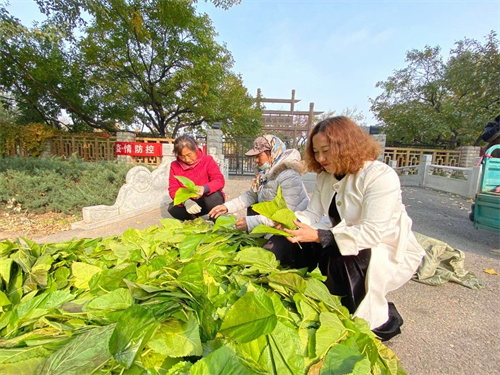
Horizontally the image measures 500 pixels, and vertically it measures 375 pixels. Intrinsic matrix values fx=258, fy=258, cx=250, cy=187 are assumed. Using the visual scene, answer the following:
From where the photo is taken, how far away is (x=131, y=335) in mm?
695

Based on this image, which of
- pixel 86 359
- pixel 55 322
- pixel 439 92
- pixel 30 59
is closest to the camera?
pixel 86 359

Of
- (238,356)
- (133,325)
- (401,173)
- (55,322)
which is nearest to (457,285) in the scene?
(238,356)

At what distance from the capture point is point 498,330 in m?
1.63

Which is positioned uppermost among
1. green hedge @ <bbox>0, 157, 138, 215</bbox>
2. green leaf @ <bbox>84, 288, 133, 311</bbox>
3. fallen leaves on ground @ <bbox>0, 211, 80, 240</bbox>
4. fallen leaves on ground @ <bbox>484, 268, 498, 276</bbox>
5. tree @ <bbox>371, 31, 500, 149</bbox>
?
tree @ <bbox>371, 31, 500, 149</bbox>

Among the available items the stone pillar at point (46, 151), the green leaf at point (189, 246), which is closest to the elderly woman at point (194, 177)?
the green leaf at point (189, 246)

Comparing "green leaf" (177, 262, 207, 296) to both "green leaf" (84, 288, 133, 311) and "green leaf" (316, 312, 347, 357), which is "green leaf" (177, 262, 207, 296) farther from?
"green leaf" (316, 312, 347, 357)

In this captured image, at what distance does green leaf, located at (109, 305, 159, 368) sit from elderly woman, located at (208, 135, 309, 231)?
1.07m

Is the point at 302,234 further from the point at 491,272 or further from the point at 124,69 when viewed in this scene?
the point at 124,69

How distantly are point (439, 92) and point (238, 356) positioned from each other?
1624cm

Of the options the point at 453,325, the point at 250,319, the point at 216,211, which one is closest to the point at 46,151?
the point at 216,211

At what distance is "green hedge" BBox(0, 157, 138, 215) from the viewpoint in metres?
4.80

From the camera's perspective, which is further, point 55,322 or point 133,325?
point 55,322

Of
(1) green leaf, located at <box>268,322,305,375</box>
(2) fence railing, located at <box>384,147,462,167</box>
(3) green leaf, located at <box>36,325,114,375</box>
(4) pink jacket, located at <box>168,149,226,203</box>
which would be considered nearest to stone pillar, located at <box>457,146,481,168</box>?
(2) fence railing, located at <box>384,147,462,167</box>

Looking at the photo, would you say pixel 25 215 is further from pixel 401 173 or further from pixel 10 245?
pixel 401 173
